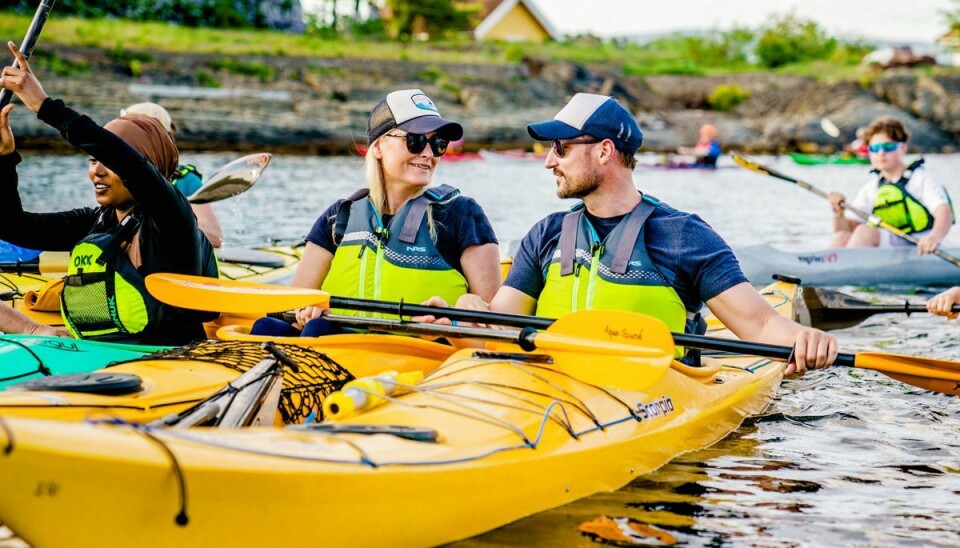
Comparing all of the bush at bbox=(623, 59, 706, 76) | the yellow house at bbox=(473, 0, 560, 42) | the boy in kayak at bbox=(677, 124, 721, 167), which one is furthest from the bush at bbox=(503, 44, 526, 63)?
the boy in kayak at bbox=(677, 124, 721, 167)

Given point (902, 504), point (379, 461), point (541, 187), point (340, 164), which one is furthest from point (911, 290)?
point (340, 164)

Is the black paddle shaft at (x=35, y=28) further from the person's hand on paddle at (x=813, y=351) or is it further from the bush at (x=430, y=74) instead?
the bush at (x=430, y=74)

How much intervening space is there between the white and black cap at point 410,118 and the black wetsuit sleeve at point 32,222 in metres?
1.24

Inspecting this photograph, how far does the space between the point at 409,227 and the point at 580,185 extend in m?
0.70

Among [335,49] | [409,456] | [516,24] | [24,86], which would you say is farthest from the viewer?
[516,24]

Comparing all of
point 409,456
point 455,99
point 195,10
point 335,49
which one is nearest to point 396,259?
point 409,456

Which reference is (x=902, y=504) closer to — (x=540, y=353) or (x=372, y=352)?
(x=540, y=353)

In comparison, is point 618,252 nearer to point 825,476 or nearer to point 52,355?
point 825,476

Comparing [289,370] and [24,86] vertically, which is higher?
[24,86]

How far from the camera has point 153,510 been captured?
Result: 2.24 metres

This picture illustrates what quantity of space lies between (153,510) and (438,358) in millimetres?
1770

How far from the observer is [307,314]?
13.4 ft

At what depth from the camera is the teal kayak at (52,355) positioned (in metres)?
3.49

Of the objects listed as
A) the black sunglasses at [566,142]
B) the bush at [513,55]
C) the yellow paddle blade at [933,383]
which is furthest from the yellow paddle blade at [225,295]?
the bush at [513,55]
